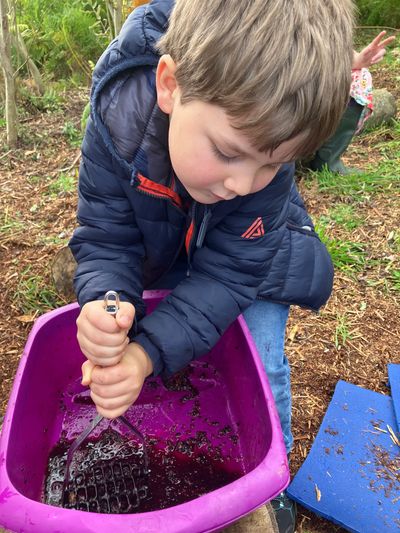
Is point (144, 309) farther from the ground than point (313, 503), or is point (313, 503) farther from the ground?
point (144, 309)

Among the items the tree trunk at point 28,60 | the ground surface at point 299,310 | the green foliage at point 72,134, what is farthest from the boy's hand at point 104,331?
the tree trunk at point 28,60

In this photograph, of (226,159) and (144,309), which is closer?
(226,159)

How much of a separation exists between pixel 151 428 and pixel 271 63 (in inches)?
38.5

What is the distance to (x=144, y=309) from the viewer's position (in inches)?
49.2

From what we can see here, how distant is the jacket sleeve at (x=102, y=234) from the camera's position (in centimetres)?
112

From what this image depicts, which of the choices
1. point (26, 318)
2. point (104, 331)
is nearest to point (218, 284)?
point (104, 331)

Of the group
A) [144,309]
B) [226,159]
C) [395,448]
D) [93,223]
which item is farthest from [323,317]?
[226,159]

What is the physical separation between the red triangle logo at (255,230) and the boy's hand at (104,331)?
0.37 meters

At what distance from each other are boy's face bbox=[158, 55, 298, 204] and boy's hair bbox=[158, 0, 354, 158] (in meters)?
0.02

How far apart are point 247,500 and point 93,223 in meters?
0.66

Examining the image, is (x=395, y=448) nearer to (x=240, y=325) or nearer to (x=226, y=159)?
(x=240, y=325)

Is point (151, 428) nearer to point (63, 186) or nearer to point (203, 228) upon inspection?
point (203, 228)

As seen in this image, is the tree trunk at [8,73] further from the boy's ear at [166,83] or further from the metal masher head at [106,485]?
the metal masher head at [106,485]

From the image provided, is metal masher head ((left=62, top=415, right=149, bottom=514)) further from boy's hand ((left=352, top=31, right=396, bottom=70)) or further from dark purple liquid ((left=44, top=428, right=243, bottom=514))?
boy's hand ((left=352, top=31, right=396, bottom=70))
